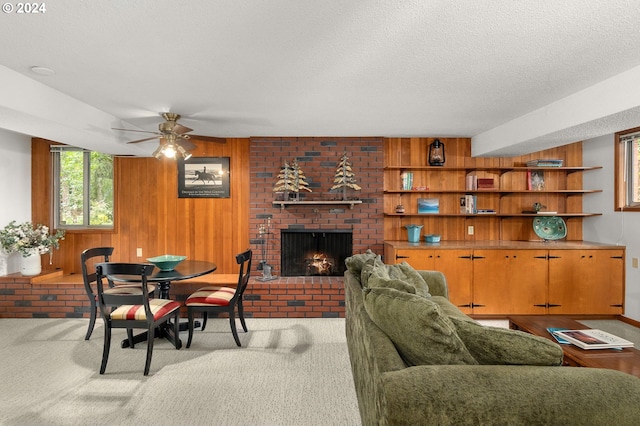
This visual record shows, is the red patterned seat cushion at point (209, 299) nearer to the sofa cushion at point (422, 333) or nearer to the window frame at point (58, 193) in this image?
the sofa cushion at point (422, 333)

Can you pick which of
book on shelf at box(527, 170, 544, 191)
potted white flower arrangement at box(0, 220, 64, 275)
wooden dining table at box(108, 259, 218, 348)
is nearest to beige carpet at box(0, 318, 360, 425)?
wooden dining table at box(108, 259, 218, 348)

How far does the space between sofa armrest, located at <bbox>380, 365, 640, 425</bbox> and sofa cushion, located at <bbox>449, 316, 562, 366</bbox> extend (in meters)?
0.11

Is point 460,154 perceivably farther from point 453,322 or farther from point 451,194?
point 453,322

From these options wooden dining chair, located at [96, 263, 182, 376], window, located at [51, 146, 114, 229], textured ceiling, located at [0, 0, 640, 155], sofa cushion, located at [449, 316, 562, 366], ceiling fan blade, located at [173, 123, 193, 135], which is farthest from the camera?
window, located at [51, 146, 114, 229]

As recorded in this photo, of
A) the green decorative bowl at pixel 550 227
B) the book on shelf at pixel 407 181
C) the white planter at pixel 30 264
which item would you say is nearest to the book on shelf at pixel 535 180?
the green decorative bowl at pixel 550 227

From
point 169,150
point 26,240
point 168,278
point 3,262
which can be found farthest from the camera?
point 3,262

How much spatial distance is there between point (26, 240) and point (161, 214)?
1544 mm

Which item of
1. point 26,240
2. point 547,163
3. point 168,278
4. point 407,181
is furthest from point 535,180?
point 26,240

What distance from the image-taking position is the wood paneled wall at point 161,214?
496 centimetres

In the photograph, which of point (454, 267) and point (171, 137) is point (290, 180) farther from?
point (454, 267)

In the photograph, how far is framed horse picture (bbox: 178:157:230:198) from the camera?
4.98 m

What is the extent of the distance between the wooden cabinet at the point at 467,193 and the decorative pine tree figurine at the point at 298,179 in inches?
44.8

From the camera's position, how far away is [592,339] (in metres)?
2.35

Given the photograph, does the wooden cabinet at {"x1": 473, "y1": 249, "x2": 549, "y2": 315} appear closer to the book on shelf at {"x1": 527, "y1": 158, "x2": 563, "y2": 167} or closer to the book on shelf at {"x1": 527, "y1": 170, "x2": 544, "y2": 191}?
the book on shelf at {"x1": 527, "y1": 170, "x2": 544, "y2": 191}
